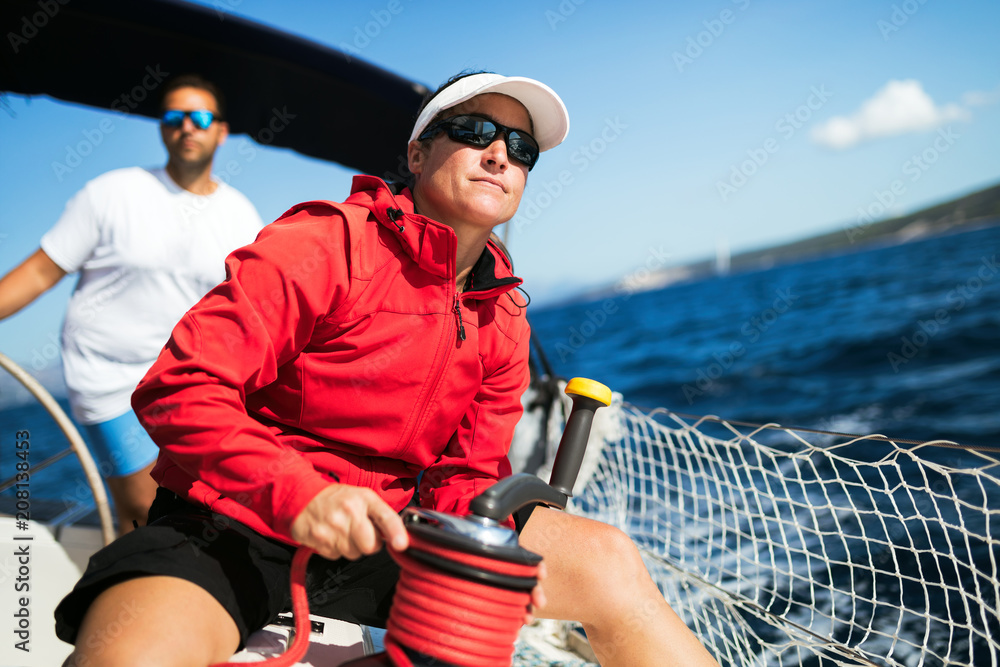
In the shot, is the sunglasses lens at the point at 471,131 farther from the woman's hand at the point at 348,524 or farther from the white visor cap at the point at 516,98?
the woman's hand at the point at 348,524

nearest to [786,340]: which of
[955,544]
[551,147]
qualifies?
[955,544]

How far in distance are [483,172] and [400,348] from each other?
0.44 m

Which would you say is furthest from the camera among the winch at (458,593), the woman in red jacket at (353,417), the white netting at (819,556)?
the white netting at (819,556)

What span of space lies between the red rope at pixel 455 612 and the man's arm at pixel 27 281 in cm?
204

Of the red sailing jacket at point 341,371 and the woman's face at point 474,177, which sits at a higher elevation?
the woman's face at point 474,177

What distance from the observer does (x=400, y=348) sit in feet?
4.53

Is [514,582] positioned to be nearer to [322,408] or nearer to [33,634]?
[322,408]

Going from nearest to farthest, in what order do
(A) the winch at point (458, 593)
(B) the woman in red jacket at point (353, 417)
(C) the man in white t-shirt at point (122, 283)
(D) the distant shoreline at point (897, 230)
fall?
(A) the winch at point (458, 593), (B) the woman in red jacket at point (353, 417), (C) the man in white t-shirt at point (122, 283), (D) the distant shoreline at point (897, 230)

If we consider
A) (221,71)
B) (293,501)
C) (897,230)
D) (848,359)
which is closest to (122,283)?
(221,71)

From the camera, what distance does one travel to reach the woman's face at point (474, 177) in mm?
1476

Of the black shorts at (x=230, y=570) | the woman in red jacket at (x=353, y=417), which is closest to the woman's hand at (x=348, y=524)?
the woman in red jacket at (x=353, y=417)

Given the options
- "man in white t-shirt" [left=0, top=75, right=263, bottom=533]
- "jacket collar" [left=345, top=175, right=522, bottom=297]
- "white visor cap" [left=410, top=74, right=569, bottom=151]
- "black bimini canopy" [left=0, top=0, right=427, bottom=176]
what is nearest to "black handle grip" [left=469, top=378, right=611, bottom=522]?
"jacket collar" [left=345, top=175, right=522, bottom=297]

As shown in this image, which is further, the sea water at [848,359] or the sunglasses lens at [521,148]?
the sea water at [848,359]

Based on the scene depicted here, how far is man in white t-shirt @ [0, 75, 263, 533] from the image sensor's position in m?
2.32
